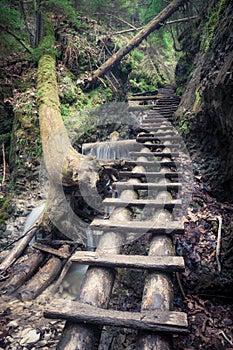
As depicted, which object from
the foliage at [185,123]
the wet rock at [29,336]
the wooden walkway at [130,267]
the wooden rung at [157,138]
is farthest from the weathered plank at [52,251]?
the foliage at [185,123]

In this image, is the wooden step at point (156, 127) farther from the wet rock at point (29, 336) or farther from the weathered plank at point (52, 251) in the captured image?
the wet rock at point (29, 336)

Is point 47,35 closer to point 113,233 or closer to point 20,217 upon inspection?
point 20,217

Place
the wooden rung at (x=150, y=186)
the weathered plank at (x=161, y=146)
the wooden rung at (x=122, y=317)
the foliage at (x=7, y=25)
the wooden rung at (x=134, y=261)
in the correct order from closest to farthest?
the wooden rung at (x=122, y=317) < the wooden rung at (x=134, y=261) < the wooden rung at (x=150, y=186) < the weathered plank at (x=161, y=146) < the foliage at (x=7, y=25)

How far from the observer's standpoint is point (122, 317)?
163 cm

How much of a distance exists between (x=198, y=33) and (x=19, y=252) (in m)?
8.10

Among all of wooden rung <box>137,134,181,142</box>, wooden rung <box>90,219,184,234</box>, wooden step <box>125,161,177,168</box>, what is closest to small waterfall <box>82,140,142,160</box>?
wooden rung <box>137,134,181,142</box>

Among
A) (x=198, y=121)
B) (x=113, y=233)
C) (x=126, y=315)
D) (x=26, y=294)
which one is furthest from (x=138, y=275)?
(x=198, y=121)

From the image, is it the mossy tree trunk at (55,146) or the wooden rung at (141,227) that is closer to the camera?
the wooden rung at (141,227)

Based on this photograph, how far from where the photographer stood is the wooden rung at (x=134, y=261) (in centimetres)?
202

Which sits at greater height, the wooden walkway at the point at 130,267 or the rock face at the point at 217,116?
the rock face at the point at 217,116

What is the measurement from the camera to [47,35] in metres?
9.73

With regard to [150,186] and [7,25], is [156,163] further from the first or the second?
[7,25]

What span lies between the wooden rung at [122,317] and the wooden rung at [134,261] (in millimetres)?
404

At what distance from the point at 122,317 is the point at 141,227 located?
1.07 meters
